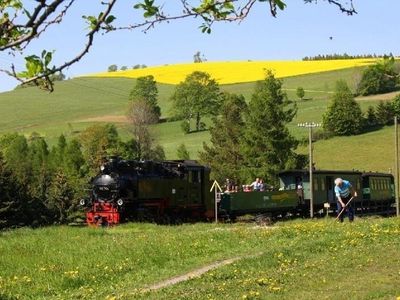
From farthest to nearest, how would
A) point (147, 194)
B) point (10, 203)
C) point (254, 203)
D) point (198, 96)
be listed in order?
1. point (198, 96)
2. point (10, 203)
3. point (254, 203)
4. point (147, 194)

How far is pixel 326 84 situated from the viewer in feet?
339

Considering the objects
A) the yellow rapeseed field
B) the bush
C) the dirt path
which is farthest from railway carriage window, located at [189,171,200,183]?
the yellow rapeseed field

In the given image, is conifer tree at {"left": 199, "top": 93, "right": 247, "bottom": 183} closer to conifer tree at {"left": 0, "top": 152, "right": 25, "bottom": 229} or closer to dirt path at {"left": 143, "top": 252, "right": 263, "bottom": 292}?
conifer tree at {"left": 0, "top": 152, "right": 25, "bottom": 229}

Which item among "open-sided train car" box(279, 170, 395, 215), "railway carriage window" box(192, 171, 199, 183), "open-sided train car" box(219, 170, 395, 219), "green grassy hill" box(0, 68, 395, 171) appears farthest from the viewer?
"green grassy hill" box(0, 68, 395, 171)

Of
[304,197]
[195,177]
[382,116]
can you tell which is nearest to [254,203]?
[195,177]

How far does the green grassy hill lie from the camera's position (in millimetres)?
75625

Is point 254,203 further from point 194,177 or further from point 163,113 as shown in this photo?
point 163,113

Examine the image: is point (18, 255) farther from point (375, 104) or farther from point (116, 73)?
point (116, 73)

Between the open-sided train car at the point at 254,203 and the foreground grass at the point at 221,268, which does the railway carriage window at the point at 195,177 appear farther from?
the foreground grass at the point at 221,268

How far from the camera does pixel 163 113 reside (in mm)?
106562

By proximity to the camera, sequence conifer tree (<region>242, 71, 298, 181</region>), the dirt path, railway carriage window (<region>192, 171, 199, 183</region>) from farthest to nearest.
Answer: conifer tree (<region>242, 71, 298, 181</region>)
railway carriage window (<region>192, 171, 199, 183</region>)
the dirt path

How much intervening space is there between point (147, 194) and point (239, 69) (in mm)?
96342

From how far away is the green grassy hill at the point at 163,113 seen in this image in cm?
7562

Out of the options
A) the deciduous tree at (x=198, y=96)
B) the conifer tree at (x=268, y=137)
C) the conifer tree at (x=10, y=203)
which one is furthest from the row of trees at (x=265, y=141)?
the deciduous tree at (x=198, y=96)
